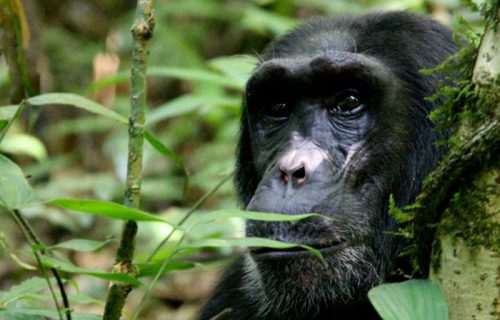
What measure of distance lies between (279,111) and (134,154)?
1739 mm

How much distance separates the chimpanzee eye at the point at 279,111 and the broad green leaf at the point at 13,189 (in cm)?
214

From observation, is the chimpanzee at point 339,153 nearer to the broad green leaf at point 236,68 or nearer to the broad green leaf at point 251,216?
the broad green leaf at point 236,68

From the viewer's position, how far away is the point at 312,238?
13.9ft

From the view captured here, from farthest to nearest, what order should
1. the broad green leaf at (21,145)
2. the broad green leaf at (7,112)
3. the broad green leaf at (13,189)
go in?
1. the broad green leaf at (21,145)
2. the broad green leaf at (7,112)
3. the broad green leaf at (13,189)

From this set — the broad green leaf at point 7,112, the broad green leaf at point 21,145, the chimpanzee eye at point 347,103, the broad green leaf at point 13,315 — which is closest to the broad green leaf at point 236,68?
the chimpanzee eye at point 347,103

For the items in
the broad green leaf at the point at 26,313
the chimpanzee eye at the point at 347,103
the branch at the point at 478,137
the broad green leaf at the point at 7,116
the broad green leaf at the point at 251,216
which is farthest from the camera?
the chimpanzee eye at the point at 347,103

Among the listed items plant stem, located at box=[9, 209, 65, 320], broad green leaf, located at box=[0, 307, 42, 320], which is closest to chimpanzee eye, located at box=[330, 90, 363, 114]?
plant stem, located at box=[9, 209, 65, 320]

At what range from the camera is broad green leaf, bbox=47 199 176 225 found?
312 centimetres

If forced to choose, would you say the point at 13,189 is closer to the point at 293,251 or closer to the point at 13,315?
the point at 13,315

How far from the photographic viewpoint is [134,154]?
3572 mm

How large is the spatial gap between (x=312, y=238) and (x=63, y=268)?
144 centimetres

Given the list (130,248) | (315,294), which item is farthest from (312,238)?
(130,248)

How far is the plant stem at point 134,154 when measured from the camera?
3.52 meters

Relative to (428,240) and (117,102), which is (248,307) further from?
(117,102)
